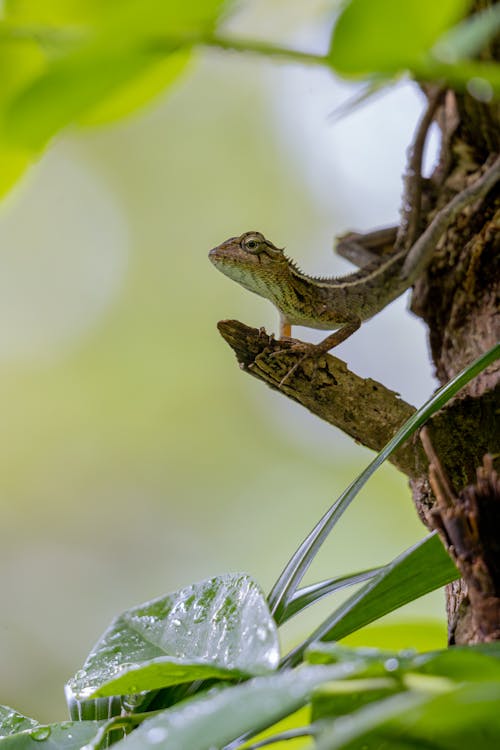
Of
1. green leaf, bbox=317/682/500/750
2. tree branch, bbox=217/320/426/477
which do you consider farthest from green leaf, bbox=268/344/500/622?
green leaf, bbox=317/682/500/750

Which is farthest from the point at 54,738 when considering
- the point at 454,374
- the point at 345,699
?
the point at 454,374

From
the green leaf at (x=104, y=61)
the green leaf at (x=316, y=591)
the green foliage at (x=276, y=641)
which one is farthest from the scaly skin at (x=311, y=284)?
the green leaf at (x=104, y=61)

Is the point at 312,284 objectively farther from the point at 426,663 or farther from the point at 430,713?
the point at 430,713

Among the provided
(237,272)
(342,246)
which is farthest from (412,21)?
(342,246)

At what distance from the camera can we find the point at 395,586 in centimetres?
109

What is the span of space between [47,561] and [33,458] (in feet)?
3.02

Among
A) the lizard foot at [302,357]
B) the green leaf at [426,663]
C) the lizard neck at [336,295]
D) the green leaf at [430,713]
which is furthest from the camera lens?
the lizard neck at [336,295]

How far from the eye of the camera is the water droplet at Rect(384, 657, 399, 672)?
0.56 m

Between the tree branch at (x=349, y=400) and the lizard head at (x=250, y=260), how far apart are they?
36.7 inches

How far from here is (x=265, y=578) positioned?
18.2 ft

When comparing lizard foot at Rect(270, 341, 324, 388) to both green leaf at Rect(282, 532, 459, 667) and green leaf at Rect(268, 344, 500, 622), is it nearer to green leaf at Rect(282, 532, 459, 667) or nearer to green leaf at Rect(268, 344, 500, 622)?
green leaf at Rect(268, 344, 500, 622)

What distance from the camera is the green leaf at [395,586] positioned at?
1066 mm

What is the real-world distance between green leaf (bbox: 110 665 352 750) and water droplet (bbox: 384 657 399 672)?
41 mm

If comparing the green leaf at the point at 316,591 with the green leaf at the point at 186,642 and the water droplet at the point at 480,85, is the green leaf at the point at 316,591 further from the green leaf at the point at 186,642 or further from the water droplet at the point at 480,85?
the water droplet at the point at 480,85
